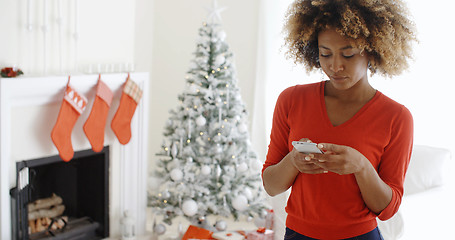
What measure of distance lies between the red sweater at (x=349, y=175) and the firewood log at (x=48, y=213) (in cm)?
210

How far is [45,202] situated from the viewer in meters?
2.99

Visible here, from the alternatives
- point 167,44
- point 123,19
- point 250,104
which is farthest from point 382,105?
point 167,44

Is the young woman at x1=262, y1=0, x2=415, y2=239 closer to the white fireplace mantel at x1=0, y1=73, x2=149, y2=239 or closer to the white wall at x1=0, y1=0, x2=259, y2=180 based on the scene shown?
the white fireplace mantel at x1=0, y1=73, x2=149, y2=239

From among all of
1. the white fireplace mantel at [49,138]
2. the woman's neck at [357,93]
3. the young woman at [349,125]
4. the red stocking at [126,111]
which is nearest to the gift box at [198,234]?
the white fireplace mantel at [49,138]

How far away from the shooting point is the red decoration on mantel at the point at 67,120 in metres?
A: 2.69

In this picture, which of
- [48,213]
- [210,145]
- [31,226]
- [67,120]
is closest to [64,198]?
[48,213]

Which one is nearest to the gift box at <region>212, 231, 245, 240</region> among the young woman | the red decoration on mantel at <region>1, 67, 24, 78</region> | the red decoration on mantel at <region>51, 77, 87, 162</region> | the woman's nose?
the red decoration on mantel at <region>51, 77, 87, 162</region>

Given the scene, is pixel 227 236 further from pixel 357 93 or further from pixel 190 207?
pixel 357 93

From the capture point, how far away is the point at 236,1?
408 cm

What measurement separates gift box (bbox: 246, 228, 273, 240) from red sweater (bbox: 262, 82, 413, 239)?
180cm

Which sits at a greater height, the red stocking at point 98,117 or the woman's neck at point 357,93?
the woman's neck at point 357,93

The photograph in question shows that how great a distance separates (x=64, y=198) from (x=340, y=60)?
8.05 ft

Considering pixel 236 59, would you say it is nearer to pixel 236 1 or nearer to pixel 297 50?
pixel 236 1

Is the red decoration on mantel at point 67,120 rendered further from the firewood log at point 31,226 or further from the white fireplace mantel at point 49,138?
the firewood log at point 31,226
